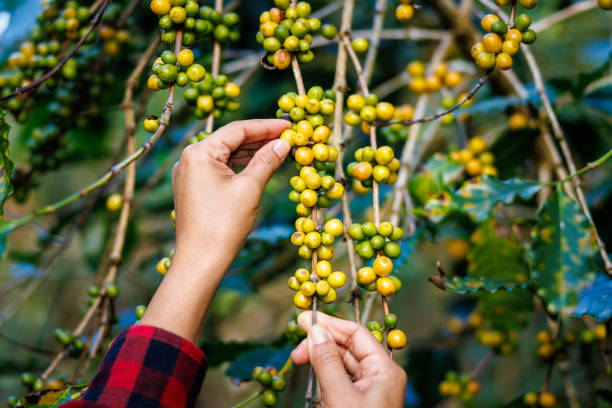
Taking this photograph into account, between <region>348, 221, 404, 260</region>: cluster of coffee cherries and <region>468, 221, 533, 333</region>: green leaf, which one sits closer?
<region>348, 221, 404, 260</region>: cluster of coffee cherries

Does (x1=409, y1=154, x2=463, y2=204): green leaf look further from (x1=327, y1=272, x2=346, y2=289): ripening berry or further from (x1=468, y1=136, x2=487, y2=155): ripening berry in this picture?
(x1=327, y1=272, x2=346, y2=289): ripening berry

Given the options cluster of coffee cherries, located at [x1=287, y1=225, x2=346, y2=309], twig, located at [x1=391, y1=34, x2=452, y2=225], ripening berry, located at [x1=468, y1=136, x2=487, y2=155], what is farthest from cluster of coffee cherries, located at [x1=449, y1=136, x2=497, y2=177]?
A: cluster of coffee cherries, located at [x1=287, y1=225, x2=346, y2=309]

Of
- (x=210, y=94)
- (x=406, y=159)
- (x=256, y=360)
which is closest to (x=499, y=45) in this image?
(x=406, y=159)

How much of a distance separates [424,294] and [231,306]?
62.2 inches

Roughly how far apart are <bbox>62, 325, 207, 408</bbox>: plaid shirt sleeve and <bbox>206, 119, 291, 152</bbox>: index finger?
0.37 meters

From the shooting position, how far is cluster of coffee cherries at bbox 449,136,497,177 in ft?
4.66

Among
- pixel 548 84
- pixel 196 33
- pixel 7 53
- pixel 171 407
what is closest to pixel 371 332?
pixel 171 407

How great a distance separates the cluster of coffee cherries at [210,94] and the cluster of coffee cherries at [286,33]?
119 millimetres

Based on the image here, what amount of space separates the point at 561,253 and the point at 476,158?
64 cm

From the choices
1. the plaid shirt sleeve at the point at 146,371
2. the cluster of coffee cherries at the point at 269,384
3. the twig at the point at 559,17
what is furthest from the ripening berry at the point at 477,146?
the plaid shirt sleeve at the point at 146,371

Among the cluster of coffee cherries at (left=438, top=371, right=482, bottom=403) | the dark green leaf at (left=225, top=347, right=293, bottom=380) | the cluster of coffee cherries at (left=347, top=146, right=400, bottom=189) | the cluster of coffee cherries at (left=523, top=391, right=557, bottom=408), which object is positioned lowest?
the cluster of coffee cherries at (left=438, top=371, right=482, bottom=403)

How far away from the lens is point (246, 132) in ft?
2.97

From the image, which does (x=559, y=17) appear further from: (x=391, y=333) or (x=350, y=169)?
(x=391, y=333)

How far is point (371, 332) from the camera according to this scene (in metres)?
0.80
